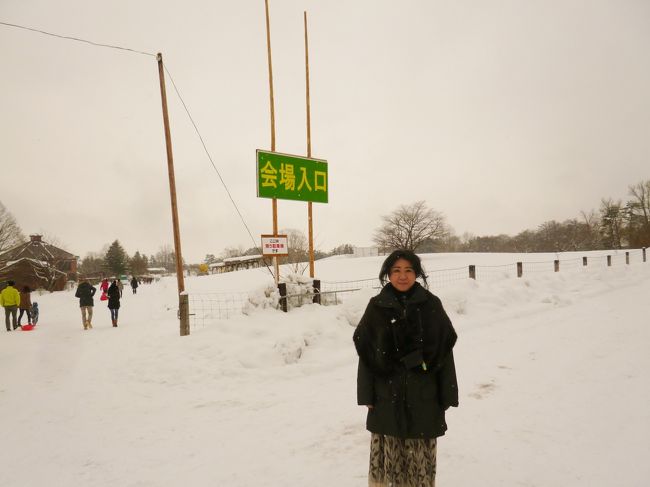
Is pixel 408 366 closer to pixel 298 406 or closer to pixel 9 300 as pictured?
pixel 298 406

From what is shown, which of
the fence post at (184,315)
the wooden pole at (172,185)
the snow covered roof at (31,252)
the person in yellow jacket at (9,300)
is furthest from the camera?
the snow covered roof at (31,252)

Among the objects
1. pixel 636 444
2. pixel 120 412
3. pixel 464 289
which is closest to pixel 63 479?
pixel 120 412

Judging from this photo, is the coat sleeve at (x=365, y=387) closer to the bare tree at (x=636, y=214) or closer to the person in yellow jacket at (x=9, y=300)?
the person in yellow jacket at (x=9, y=300)

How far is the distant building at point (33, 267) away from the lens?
4175 centimetres

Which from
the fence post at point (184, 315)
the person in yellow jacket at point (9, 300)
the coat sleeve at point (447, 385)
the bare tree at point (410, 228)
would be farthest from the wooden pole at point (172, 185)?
the bare tree at point (410, 228)

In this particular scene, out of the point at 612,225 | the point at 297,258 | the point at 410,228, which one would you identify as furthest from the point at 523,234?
the point at 297,258

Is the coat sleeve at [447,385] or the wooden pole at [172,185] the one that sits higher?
the wooden pole at [172,185]

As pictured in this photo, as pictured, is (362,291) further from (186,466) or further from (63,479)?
(63,479)

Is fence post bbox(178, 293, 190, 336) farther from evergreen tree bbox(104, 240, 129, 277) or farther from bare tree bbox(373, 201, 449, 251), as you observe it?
evergreen tree bbox(104, 240, 129, 277)

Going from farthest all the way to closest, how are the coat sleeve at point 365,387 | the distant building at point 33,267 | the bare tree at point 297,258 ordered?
the distant building at point 33,267 → the bare tree at point 297,258 → the coat sleeve at point 365,387

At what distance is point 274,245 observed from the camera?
830 centimetres

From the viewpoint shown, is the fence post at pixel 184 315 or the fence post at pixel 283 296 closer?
the fence post at pixel 184 315

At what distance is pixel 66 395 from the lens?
5.29 metres

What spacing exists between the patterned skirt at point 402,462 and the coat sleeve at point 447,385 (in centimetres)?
33
